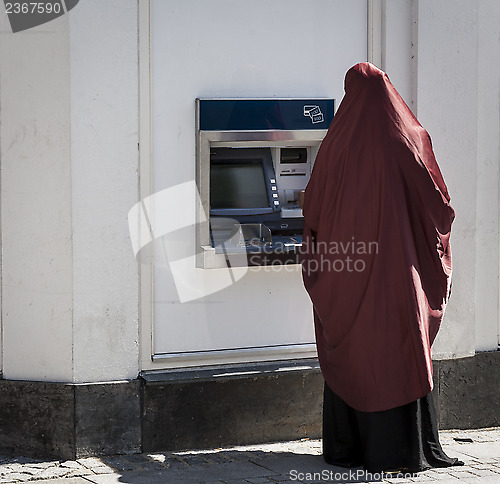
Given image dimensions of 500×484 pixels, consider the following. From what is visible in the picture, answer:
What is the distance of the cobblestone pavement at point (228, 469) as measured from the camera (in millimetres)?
4980

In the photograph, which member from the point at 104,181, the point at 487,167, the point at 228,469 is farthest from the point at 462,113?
the point at 228,469

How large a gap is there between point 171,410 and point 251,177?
4.76ft

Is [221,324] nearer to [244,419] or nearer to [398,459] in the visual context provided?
[244,419]

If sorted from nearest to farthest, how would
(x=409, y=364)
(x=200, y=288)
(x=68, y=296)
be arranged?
1. (x=409, y=364)
2. (x=68, y=296)
3. (x=200, y=288)

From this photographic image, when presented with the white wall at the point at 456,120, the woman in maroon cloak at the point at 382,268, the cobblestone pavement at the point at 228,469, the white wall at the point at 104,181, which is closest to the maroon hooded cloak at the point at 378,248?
the woman in maroon cloak at the point at 382,268

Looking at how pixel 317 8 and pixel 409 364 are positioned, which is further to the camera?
pixel 317 8

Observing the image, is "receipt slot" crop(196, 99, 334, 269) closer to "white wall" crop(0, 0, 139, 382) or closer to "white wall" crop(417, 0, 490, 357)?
"white wall" crop(0, 0, 139, 382)

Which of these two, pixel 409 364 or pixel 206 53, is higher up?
pixel 206 53

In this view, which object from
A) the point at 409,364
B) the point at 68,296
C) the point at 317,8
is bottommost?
the point at 409,364

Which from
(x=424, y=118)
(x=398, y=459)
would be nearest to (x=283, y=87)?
(x=424, y=118)

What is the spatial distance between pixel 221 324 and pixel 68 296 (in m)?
0.95

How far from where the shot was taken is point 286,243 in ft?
18.3

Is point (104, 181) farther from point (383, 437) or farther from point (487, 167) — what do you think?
point (487, 167)

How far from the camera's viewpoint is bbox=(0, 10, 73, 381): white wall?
16.9ft
